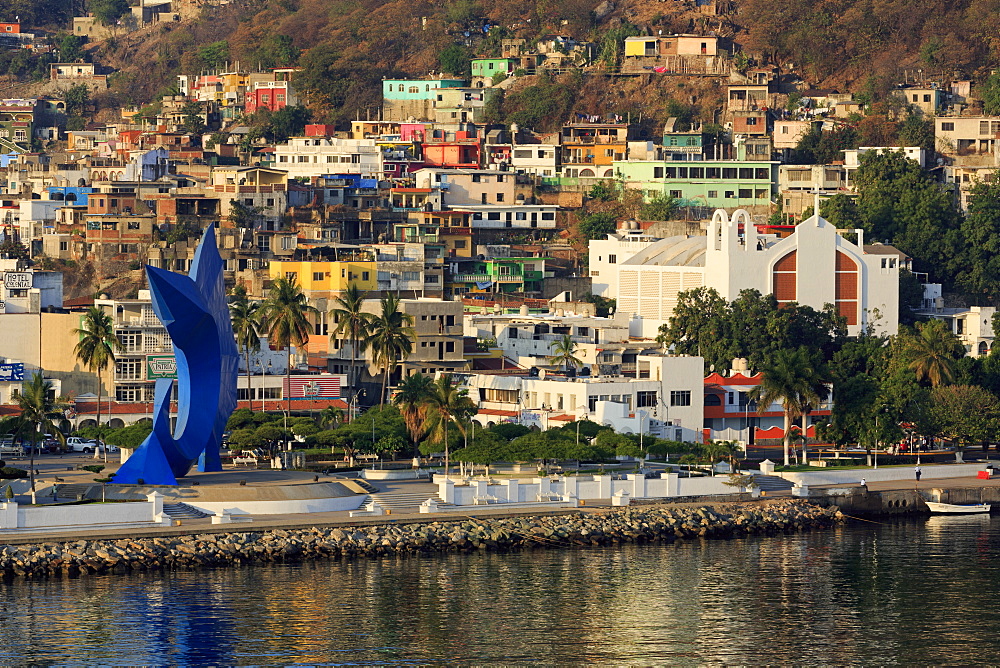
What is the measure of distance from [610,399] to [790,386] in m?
6.44

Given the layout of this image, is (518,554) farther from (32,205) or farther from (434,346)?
(32,205)

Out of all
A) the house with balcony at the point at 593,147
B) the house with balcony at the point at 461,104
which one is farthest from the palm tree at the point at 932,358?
the house with balcony at the point at 461,104

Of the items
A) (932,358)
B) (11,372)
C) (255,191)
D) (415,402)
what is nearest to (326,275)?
(11,372)

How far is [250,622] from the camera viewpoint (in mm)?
51812

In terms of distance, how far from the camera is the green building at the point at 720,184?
123 metres

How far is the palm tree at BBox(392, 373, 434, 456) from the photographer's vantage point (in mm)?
72125

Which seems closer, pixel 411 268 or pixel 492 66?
pixel 411 268

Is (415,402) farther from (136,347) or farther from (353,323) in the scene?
(136,347)

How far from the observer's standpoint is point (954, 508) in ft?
239

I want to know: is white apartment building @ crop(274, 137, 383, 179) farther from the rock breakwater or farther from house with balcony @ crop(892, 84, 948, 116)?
the rock breakwater

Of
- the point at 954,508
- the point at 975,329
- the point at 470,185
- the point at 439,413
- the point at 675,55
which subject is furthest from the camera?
the point at 675,55

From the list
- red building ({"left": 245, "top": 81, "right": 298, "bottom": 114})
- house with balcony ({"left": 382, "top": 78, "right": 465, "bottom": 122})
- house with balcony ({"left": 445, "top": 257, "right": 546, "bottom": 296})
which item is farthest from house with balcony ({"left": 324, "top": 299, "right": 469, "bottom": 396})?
red building ({"left": 245, "top": 81, "right": 298, "bottom": 114})

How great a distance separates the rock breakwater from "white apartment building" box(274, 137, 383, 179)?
6259 centimetres

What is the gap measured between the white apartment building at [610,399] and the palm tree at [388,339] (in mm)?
3134
